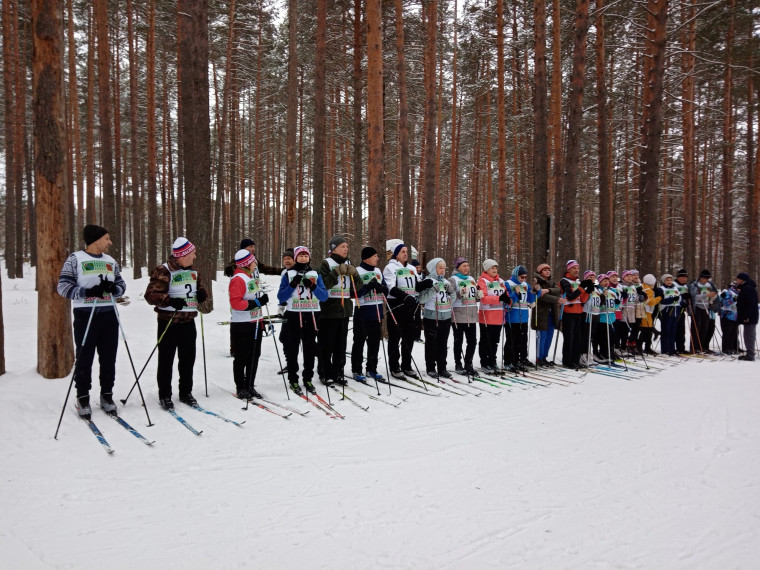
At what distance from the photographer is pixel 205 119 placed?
928 centimetres

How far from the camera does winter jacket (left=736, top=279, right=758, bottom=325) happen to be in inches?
412

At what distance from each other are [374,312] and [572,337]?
4.51 m

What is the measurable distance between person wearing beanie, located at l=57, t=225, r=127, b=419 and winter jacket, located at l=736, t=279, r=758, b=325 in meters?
12.8

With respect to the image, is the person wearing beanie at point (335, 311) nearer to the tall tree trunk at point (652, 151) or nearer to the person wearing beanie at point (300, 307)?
the person wearing beanie at point (300, 307)

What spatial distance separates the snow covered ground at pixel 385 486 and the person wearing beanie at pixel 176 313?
453 millimetres

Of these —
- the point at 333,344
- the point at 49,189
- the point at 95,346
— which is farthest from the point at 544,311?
the point at 49,189

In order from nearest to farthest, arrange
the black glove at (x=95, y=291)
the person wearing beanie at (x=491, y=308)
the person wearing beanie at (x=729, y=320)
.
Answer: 1. the black glove at (x=95, y=291)
2. the person wearing beanie at (x=491, y=308)
3. the person wearing beanie at (x=729, y=320)

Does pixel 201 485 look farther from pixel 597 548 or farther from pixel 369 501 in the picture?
pixel 597 548

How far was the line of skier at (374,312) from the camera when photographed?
5.11 meters

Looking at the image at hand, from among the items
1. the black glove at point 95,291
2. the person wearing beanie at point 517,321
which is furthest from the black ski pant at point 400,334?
the black glove at point 95,291

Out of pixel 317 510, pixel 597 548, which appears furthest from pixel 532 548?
pixel 317 510

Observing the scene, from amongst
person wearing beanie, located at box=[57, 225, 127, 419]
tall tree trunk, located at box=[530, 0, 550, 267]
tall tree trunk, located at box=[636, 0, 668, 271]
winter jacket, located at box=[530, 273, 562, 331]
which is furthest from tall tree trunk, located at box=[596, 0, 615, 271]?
person wearing beanie, located at box=[57, 225, 127, 419]

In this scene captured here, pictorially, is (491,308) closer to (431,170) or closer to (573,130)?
(431,170)

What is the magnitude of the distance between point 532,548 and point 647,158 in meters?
12.6
